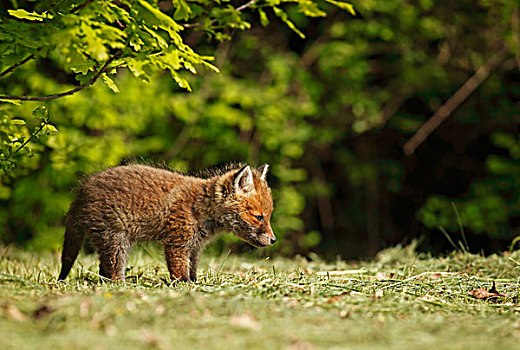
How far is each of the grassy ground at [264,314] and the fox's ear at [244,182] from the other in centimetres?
66

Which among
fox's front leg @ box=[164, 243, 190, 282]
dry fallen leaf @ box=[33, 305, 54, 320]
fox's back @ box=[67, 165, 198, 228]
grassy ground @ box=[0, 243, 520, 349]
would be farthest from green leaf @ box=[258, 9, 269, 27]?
dry fallen leaf @ box=[33, 305, 54, 320]

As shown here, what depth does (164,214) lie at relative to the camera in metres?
4.75

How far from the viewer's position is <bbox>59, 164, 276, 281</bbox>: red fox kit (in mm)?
4598

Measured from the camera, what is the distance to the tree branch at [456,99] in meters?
10.7

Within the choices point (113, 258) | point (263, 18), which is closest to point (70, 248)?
point (113, 258)

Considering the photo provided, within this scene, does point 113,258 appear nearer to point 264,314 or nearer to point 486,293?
point 264,314

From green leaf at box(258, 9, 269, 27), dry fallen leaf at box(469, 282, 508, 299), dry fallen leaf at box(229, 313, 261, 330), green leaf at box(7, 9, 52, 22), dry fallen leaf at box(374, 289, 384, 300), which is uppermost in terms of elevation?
green leaf at box(258, 9, 269, 27)

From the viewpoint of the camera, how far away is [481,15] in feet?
35.9

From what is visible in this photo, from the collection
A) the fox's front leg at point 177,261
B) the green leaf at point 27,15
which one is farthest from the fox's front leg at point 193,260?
the green leaf at point 27,15

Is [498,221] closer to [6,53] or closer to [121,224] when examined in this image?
[121,224]

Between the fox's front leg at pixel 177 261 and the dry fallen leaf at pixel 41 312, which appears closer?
the dry fallen leaf at pixel 41 312

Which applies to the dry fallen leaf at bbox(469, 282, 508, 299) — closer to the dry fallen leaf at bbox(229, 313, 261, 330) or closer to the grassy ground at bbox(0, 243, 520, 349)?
the grassy ground at bbox(0, 243, 520, 349)

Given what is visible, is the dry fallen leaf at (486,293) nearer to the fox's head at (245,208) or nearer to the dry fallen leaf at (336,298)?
the dry fallen leaf at (336,298)

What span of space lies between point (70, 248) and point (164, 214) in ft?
2.57
